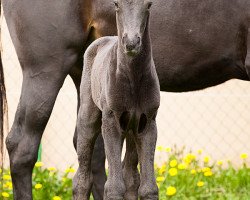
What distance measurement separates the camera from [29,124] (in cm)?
400

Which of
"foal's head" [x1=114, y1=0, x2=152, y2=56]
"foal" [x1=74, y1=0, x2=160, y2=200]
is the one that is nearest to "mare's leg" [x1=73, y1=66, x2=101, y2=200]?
"foal" [x1=74, y1=0, x2=160, y2=200]

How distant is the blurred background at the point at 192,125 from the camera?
6299 millimetres

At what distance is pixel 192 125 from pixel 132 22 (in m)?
4.07

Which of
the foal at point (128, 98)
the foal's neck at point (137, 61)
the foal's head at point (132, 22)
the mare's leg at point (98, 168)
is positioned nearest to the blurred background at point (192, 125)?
the mare's leg at point (98, 168)

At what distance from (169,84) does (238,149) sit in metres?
2.46

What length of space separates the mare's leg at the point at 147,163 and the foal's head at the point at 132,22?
1.22 ft

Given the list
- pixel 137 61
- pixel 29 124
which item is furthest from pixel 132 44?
pixel 29 124

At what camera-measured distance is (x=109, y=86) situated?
2.55 meters

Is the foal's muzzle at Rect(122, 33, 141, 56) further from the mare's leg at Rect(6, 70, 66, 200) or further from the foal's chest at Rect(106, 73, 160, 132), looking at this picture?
the mare's leg at Rect(6, 70, 66, 200)

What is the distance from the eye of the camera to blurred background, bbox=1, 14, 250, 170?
20.7ft

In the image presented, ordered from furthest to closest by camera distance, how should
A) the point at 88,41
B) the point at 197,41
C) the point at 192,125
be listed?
the point at 192,125 → the point at 88,41 → the point at 197,41

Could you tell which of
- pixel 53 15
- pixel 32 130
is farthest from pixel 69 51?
pixel 32 130

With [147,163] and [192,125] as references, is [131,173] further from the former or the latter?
[192,125]

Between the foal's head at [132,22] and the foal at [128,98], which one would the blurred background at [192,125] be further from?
the foal's head at [132,22]
